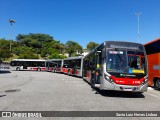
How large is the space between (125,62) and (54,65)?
40.1 meters

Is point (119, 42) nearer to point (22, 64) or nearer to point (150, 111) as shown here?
point (150, 111)

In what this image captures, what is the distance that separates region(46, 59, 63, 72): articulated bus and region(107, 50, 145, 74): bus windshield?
112ft

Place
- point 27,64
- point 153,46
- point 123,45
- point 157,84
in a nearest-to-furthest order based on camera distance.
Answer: point 123,45
point 157,84
point 153,46
point 27,64

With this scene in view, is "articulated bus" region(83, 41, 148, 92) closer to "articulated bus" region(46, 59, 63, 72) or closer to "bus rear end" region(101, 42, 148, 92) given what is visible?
"bus rear end" region(101, 42, 148, 92)

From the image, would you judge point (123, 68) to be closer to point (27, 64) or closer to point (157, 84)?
point (157, 84)

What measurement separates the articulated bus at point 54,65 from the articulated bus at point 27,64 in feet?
6.67

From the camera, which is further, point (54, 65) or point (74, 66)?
point (54, 65)

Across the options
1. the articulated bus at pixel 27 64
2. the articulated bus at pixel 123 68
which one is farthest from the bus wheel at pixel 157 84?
the articulated bus at pixel 27 64

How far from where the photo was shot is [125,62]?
1241 centimetres

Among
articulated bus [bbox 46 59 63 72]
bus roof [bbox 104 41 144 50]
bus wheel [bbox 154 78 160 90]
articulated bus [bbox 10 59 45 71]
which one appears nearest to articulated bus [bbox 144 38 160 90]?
bus wheel [bbox 154 78 160 90]

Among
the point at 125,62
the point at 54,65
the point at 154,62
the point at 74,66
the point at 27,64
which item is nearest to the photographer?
the point at 125,62

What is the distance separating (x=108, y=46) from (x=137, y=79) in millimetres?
2352

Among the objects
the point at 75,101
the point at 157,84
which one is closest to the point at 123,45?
the point at 75,101

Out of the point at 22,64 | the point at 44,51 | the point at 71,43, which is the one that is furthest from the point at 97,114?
the point at 71,43
